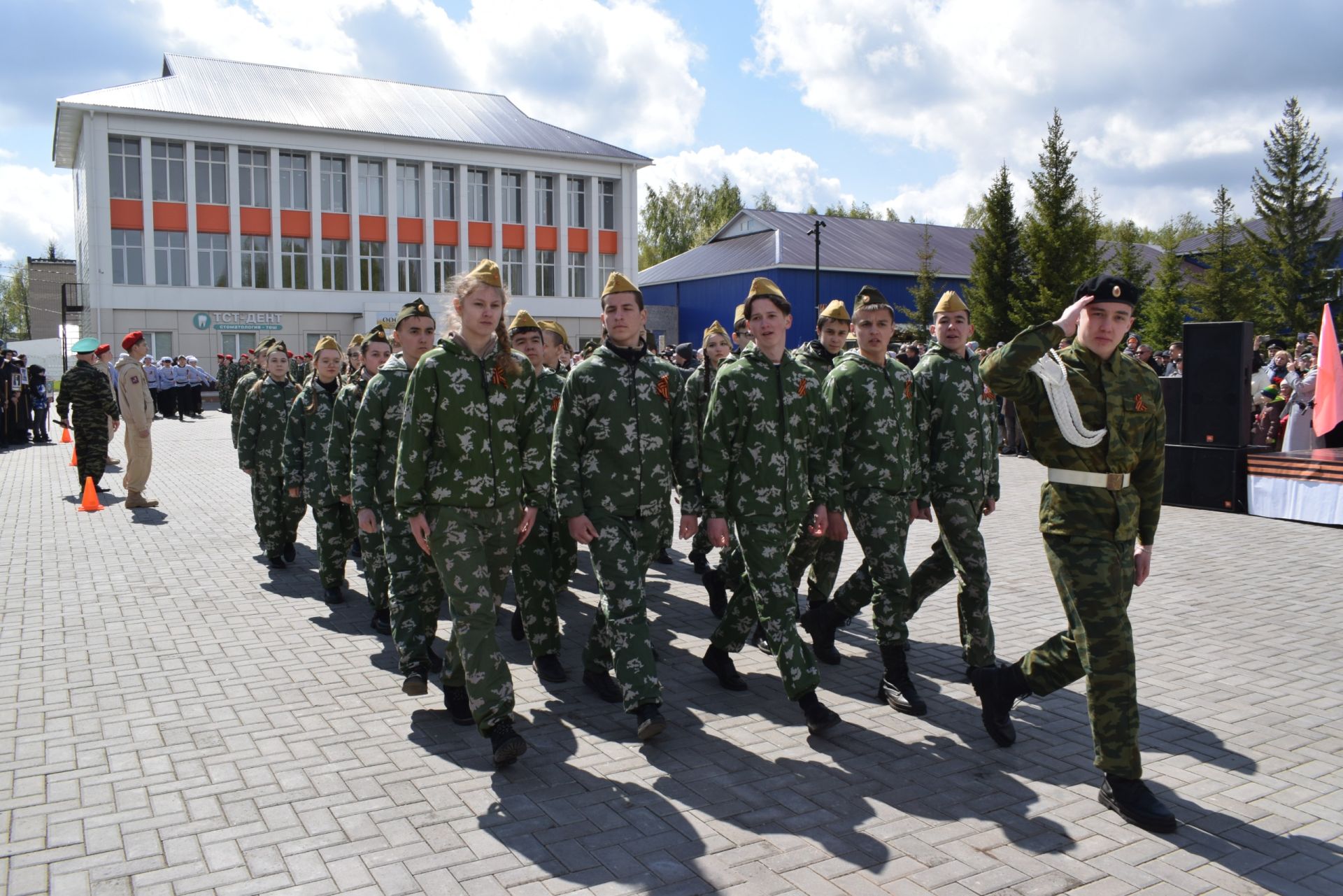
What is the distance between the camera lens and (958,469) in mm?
Result: 5570

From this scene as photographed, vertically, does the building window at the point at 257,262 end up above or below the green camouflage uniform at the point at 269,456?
above

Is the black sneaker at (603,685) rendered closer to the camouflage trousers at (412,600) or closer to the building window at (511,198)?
the camouflage trousers at (412,600)

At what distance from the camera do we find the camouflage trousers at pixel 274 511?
9336 millimetres

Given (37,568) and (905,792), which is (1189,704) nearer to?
(905,792)

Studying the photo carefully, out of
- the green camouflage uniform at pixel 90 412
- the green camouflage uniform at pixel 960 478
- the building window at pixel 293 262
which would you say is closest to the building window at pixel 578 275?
the building window at pixel 293 262

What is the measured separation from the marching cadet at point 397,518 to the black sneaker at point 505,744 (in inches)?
41.7

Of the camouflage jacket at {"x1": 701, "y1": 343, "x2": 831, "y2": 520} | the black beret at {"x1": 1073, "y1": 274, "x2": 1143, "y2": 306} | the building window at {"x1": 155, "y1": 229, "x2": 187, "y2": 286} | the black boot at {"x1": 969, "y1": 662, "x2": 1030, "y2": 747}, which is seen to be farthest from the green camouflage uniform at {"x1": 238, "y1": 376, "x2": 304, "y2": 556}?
the building window at {"x1": 155, "y1": 229, "x2": 187, "y2": 286}

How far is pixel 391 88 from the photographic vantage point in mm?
56406

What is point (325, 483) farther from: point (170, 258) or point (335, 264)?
point (335, 264)

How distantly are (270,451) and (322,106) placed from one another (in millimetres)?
47899

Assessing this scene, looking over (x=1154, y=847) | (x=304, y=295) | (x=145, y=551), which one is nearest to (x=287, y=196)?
(x=304, y=295)

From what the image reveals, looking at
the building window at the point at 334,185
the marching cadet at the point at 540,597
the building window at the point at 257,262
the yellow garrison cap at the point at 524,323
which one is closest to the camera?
the marching cadet at the point at 540,597

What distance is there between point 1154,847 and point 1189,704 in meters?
1.90

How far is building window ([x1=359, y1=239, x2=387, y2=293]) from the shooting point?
52.3 metres
